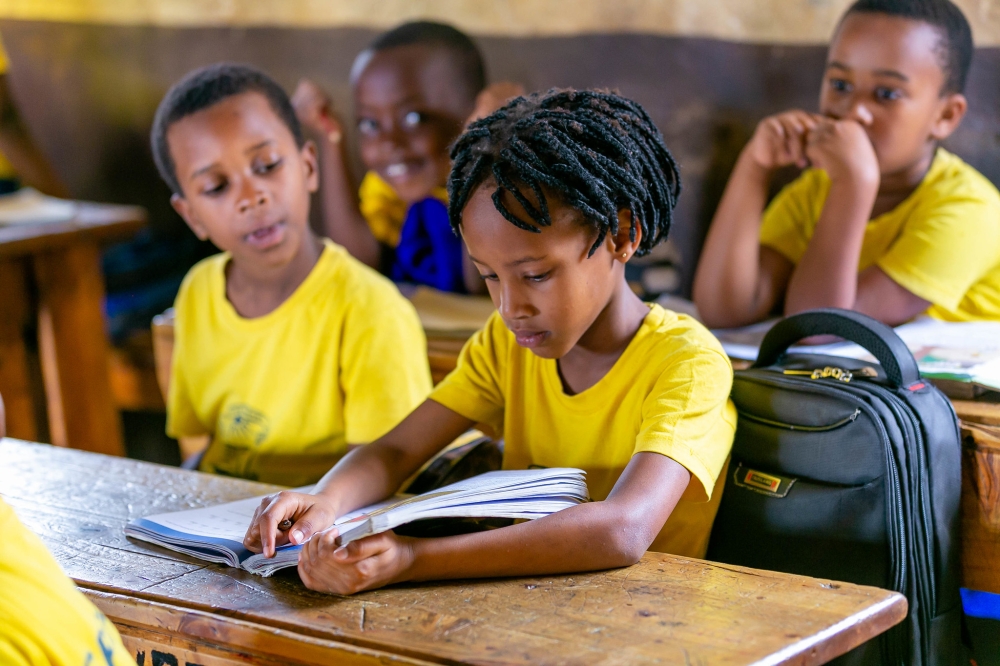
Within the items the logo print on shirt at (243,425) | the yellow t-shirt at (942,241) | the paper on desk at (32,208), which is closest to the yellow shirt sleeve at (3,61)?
the paper on desk at (32,208)

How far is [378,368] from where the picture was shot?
180 centimetres

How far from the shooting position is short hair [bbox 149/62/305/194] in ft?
6.25

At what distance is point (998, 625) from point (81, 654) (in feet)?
4.12

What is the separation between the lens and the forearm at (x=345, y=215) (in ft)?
9.98

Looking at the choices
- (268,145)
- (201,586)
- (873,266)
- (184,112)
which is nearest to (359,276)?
(268,145)

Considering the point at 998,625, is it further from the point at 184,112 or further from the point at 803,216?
the point at 184,112

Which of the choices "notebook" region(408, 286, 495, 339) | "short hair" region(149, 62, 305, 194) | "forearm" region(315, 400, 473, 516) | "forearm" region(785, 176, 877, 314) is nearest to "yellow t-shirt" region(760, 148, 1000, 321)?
Result: "forearm" region(785, 176, 877, 314)

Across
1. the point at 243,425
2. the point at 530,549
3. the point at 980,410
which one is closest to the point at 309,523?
the point at 530,549

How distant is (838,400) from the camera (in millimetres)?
1390

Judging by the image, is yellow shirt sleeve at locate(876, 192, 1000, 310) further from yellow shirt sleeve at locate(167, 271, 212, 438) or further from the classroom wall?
yellow shirt sleeve at locate(167, 271, 212, 438)

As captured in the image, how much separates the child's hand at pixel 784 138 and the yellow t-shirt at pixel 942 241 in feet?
0.45

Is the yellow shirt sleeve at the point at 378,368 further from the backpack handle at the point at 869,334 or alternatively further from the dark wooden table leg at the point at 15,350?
the dark wooden table leg at the point at 15,350

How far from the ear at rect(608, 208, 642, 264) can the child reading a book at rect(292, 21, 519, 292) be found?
1.35 meters

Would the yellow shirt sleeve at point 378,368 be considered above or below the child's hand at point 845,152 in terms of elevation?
below
